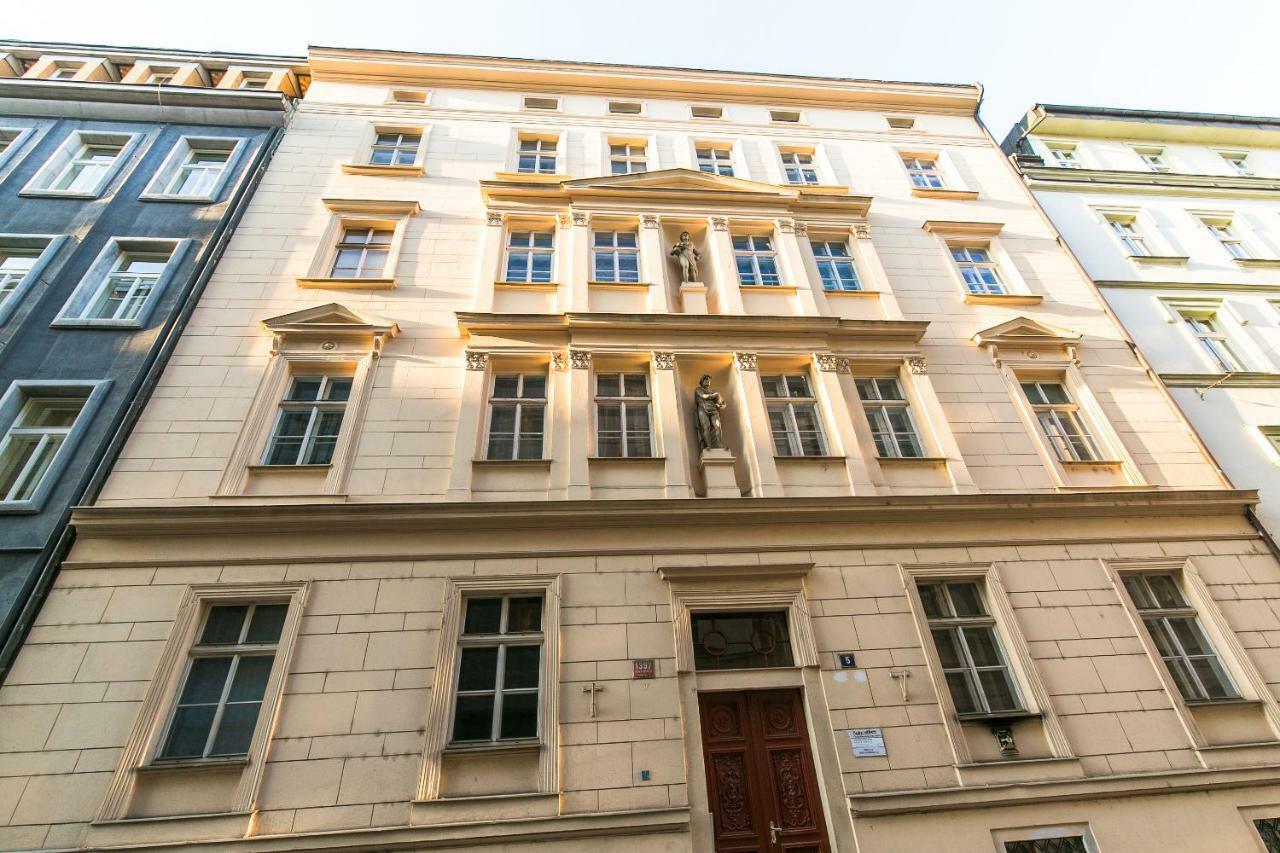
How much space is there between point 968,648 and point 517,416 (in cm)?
764

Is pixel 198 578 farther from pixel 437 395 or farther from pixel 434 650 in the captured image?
pixel 437 395

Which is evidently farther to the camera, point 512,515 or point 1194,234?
point 1194,234

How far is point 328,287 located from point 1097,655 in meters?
14.0

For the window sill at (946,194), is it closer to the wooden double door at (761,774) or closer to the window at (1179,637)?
the window at (1179,637)

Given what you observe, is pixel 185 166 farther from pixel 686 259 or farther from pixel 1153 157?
pixel 1153 157

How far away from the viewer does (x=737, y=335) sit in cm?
1149

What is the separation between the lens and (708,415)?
1038 centimetres

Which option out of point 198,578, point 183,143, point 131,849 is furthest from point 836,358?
point 183,143

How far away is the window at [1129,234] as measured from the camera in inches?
607

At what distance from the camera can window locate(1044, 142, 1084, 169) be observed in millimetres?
18172

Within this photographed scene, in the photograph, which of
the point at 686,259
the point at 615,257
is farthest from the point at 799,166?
the point at 615,257

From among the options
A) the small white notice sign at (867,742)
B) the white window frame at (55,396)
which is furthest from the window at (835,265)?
the white window frame at (55,396)

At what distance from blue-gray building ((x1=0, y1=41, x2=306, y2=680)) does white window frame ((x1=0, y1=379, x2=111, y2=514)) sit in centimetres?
2

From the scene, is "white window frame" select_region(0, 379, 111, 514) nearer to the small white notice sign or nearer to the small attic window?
the small white notice sign
